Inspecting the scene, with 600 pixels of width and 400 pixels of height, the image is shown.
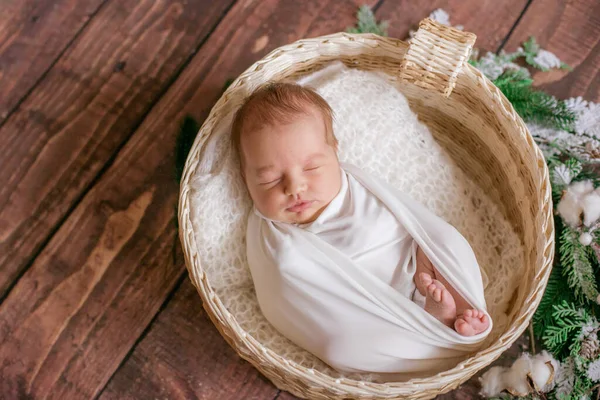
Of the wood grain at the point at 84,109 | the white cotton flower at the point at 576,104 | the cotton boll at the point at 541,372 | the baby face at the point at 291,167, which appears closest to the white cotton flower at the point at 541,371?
the cotton boll at the point at 541,372

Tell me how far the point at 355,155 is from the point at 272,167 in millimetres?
286

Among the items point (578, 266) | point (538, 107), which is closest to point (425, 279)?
point (578, 266)

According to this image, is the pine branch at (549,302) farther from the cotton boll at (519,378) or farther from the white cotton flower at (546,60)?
the white cotton flower at (546,60)

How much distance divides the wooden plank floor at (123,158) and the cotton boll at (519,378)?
0.13 m

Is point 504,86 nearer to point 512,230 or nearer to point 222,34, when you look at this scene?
point 512,230

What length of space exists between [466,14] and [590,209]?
67 centimetres

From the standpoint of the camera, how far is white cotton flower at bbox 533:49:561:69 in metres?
1.58

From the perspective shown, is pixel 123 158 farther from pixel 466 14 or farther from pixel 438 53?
pixel 466 14

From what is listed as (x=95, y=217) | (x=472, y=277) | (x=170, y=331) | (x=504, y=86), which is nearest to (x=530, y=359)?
(x=472, y=277)

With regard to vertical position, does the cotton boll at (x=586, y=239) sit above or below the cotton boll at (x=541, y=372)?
above

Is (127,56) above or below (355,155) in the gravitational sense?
below

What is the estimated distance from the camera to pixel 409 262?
127 cm

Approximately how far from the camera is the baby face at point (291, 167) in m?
1.17

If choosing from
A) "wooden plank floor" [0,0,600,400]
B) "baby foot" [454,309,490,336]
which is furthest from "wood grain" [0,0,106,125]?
"baby foot" [454,309,490,336]
